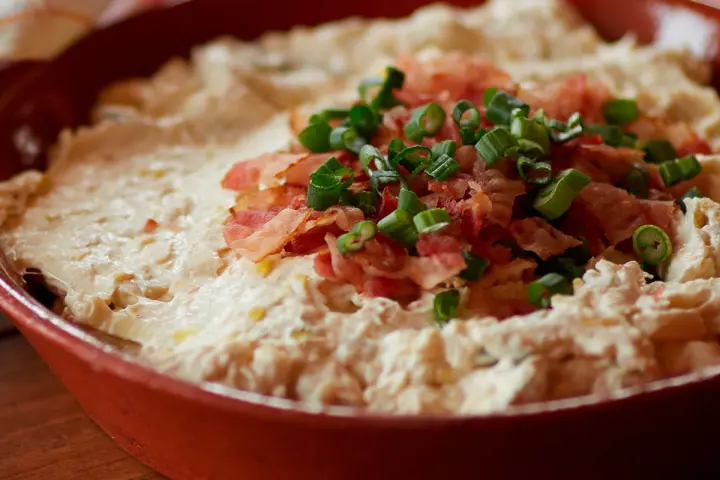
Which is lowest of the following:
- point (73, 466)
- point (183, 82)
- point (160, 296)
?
point (73, 466)

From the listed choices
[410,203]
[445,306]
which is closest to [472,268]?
[445,306]

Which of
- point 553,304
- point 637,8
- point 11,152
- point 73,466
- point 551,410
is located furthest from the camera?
point 637,8

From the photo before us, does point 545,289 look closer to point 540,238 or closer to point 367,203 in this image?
point 540,238

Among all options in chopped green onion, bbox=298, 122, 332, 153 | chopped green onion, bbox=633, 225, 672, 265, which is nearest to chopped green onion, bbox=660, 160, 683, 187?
chopped green onion, bbox=633, 225, 672, 265

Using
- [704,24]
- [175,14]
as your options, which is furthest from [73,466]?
[704,24]

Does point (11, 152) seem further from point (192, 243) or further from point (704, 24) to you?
point (704, 24)

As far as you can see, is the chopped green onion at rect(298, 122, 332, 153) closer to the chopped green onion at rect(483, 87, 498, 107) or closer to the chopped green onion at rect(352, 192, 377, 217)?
the chopped green onion at rect(352, 192, 377, 217)

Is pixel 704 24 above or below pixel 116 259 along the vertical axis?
above
